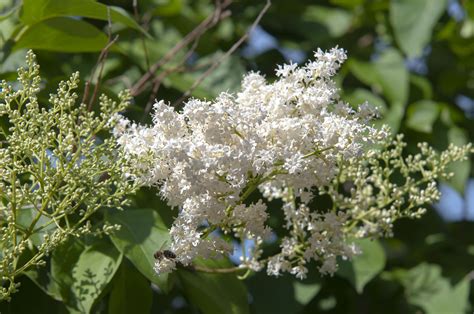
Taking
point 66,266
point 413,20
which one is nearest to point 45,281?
point 66,266

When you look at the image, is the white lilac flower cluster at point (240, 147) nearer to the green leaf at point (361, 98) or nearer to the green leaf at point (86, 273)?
the green leaf at point (86, 273)

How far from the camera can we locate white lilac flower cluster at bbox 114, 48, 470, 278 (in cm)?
112

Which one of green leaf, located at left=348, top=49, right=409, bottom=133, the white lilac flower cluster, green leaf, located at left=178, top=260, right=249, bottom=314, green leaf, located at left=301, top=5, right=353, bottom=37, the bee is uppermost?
the white lilac flower cluster

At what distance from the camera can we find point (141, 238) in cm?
141

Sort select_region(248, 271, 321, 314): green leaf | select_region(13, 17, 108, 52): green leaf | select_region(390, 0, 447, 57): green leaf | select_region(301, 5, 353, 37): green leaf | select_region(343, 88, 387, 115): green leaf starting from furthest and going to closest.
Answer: select_region(301, 5, 353, 37): green leaf, select_region(390, 0, 447, 57): green leaf, select_region(343, 88, 387, 115): green leaf, select_region(248, 271, 321, 314): green leaf, select_region(13, 17, 108, 52): green leaf

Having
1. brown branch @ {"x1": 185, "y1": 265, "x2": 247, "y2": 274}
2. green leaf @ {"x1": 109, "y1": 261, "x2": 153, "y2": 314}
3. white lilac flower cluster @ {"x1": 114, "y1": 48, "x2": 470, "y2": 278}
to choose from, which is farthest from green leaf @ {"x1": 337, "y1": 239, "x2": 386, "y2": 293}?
white lilac flower cluster @ {"x1": 114, "y1": 48, "x2": 470, "y2": 278}

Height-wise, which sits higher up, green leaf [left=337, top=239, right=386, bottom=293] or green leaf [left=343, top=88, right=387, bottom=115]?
green leaf [left=343, top=88, right=387, bottom=115]

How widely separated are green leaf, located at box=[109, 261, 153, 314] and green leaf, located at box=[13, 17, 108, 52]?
1.48ft

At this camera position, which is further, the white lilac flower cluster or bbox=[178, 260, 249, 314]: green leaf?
bbox=[178, 260, 249, 314]: green leaf

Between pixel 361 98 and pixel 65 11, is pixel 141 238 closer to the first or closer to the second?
pixel 65 11

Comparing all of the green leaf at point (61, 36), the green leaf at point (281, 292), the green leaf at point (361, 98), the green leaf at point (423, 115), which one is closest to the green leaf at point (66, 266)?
the green leaf at point (61, 36)

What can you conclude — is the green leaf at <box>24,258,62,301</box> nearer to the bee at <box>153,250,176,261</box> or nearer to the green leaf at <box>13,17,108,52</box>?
the bee at <box>153,250,176,261</box>

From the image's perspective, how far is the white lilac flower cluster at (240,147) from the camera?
112 cm

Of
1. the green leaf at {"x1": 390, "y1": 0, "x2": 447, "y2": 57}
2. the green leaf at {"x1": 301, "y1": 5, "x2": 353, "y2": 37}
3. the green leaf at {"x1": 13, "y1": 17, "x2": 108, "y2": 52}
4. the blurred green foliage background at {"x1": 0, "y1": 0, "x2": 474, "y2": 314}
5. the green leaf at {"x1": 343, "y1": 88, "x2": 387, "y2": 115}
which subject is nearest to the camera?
the blurred green foliage background at {"x1": 0, "y1": 0, "x2": 474, "y2": 314}
